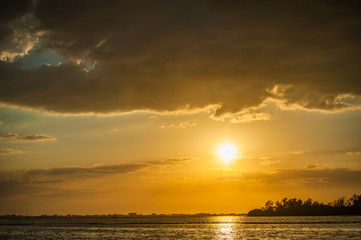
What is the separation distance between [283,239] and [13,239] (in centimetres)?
8028

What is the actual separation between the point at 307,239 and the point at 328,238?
250 inches

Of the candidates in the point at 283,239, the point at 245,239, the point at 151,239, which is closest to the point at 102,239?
the point at 151,239

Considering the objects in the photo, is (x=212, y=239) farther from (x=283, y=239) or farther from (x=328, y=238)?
(x=328, y=238)

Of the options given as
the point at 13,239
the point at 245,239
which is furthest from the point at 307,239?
the point at 13,239

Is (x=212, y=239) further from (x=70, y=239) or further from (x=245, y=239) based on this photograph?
(x=70, y=239)

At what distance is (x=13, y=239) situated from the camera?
391 feet

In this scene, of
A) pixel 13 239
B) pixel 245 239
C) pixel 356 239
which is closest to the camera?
pixel 356 239

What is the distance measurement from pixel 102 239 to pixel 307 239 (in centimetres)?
5947

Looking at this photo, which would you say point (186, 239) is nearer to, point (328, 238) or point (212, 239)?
point (212, 239)

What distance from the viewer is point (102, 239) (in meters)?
118

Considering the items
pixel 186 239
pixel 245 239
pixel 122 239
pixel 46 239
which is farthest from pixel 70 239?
pixel 245 239

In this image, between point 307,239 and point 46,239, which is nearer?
point 307,239

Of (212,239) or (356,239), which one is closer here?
(356,239)

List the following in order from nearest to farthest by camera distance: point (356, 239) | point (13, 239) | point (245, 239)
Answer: point (356, 239) < point (245, 239) < point (13, 239)
